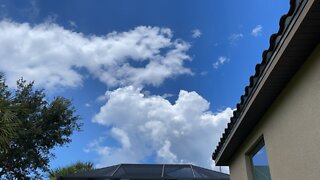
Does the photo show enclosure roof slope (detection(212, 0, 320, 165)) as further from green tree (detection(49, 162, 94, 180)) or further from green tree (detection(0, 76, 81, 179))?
green tree (detection(49, 162, 94, 180))

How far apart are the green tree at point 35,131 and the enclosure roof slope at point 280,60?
14872 millimetres

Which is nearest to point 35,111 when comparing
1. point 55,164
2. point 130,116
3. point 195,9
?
point 55,164

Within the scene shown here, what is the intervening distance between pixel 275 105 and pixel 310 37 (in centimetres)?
146

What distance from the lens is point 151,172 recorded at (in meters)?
13.3

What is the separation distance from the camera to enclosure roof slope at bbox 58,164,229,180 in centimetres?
1268

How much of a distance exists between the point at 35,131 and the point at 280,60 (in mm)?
17311

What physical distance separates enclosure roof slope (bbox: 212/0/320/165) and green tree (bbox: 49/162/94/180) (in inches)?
629

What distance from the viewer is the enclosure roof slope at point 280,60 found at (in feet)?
9.43

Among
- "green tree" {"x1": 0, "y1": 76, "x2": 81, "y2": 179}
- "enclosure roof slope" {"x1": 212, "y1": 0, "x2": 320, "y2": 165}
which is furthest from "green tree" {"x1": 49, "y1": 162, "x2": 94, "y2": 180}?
"enclosure roof slope" {"x1": 212, "y1": 0, "x2": 320, "y2": 165}

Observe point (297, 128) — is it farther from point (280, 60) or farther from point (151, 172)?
point (151, 172)

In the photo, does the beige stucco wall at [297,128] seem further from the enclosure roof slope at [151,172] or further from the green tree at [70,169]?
the green tree at [70,169]

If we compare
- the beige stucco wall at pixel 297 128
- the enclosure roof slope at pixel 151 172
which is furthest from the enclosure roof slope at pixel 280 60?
the enclosure roof slope at pixel 151 172

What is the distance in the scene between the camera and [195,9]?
1442 cm

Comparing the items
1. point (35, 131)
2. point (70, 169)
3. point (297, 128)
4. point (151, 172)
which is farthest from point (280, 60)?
point (70, 169)
